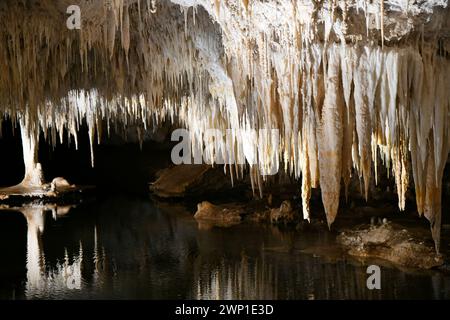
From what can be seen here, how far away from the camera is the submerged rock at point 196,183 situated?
16734 mm

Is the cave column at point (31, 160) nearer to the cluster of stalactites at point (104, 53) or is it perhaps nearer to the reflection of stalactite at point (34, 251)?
the reflection of stalactite at point (34, 251)

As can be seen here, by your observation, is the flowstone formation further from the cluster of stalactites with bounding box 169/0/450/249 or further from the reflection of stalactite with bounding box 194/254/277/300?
the reflection of stalactite with bounding box 194/254/277/300

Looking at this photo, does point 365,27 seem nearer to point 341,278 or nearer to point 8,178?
point 341,278

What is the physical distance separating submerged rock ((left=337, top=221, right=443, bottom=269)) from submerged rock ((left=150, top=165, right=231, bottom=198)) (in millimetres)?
7854

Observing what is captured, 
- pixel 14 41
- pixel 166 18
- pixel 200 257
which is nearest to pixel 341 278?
pixel 200 257

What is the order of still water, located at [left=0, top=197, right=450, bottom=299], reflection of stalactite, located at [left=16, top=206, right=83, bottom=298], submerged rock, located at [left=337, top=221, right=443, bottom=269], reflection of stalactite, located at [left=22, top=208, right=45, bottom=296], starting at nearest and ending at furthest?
1. still water, located at [left=0, top=197, right=450, bottom=299]
2. reflection of stalactite, located at [left=16, top=206, right=83, bottom=298]
3. reflection of stalactite, located at [left=22, top=208, right=45, bottom=296]
4. submerged rock, located at [left=337, top=221, right=443, bottom=269]

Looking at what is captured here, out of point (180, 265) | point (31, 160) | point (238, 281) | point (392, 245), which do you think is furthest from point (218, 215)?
point (31, 160)

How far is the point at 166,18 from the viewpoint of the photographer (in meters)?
6.63

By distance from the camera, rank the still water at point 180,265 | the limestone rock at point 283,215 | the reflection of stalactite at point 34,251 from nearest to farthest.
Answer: the still water at point 180,265
the reflection of stalactite at point 34,251
the limestone rock at point 283,215

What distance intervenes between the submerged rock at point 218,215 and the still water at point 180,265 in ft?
1.31

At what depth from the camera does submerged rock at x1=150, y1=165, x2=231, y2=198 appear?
54.9 ft

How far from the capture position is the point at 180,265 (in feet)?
24.8

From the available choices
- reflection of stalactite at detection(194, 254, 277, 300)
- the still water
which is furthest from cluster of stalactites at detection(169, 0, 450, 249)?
reflection of stalactite at detection(194, 254, 277, 300)

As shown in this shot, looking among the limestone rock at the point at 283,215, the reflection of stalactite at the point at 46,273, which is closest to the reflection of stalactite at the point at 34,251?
the reflection of stalactite at the point at 46,273
